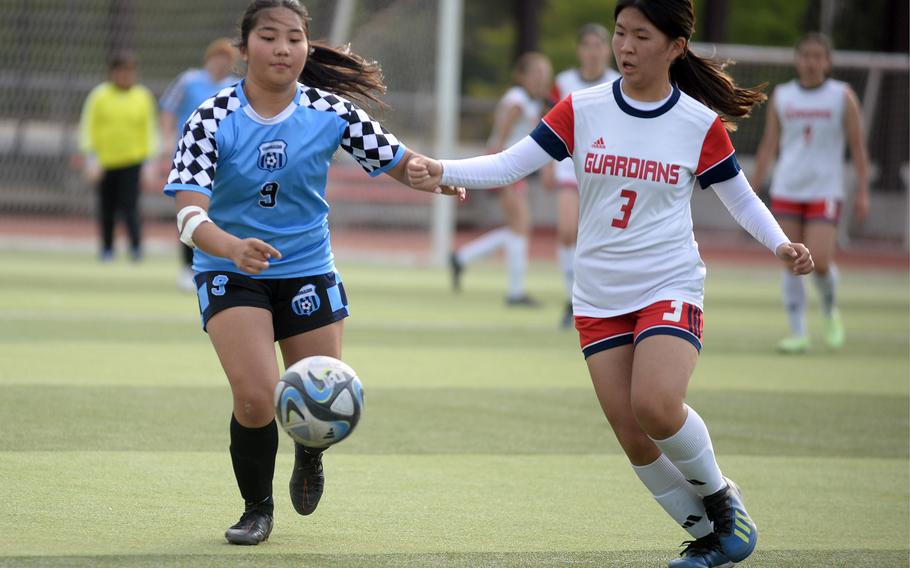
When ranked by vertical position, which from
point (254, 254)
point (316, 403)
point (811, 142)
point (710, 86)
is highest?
point (710, 86)

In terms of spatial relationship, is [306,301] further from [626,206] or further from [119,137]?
[119,137]

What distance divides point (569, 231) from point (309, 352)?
25.0 ft

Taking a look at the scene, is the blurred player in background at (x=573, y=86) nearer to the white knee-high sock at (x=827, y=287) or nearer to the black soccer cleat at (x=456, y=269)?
the white knee-high sock at (x=827, y=287)

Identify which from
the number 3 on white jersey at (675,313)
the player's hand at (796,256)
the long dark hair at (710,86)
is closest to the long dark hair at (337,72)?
the long dark hair at (710,86)

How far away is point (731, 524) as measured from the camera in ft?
16.2

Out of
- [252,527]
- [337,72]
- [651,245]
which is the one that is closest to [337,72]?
[337,72]

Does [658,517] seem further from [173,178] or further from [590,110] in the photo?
[173,178]

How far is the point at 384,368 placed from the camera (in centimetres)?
1016

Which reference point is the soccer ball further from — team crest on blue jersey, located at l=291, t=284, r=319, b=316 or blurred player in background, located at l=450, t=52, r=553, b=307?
blurred player in background, located at l=450, t=52, r=553, b=307

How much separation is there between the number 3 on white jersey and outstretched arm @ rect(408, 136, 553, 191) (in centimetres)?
74

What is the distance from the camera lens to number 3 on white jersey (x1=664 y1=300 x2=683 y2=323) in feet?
16.2

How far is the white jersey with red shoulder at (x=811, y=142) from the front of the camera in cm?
1139

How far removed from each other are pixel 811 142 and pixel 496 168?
6.87 metres

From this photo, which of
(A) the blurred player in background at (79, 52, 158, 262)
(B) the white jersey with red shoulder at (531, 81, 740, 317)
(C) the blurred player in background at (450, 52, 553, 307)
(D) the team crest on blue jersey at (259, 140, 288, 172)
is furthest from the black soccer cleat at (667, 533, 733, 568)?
(A) the blurred player in background at (79, 52, 158, 262)
